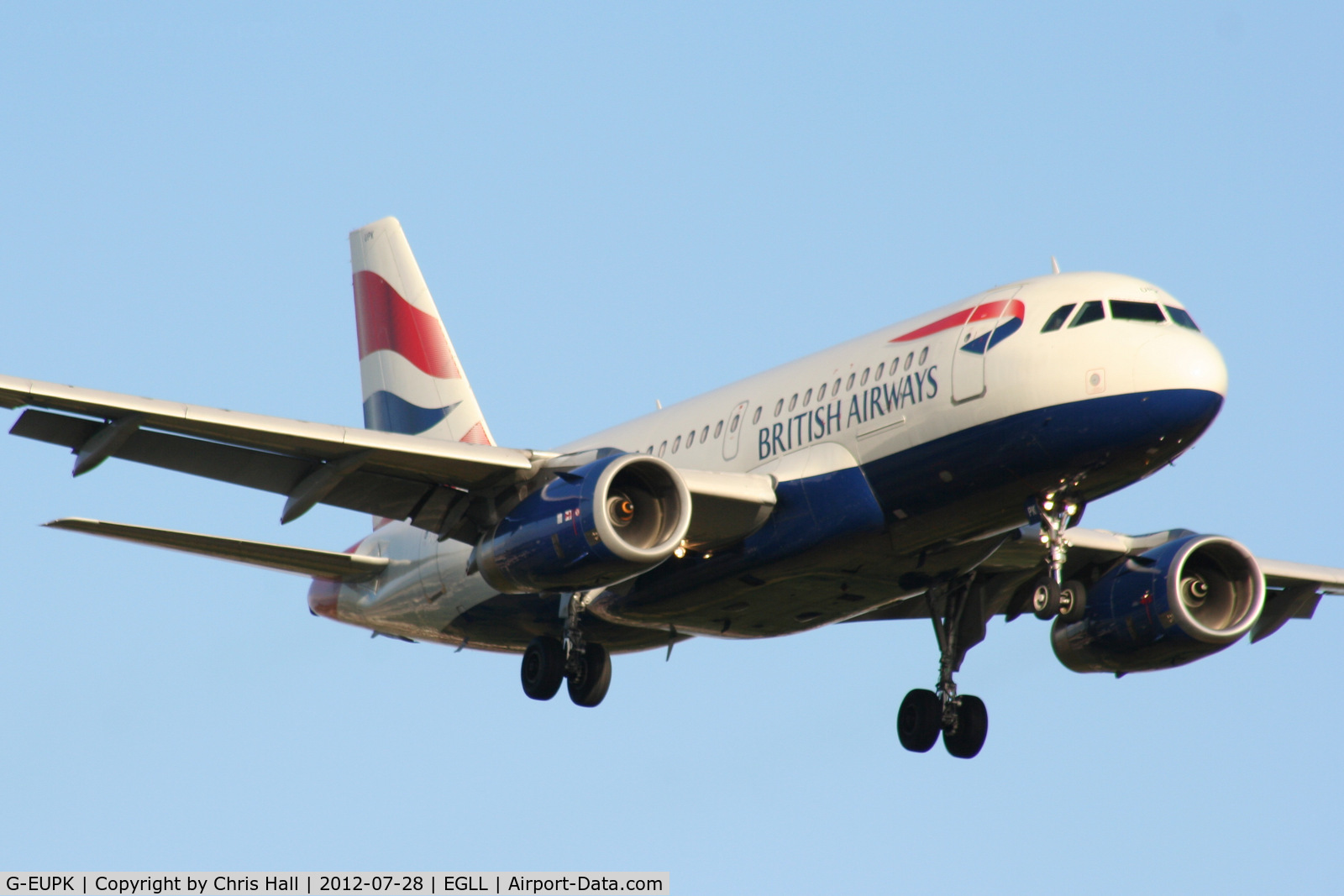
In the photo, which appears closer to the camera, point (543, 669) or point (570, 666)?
point (570, 666)

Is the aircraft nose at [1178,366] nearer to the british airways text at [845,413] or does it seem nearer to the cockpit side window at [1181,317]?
the cockpit side window at [1181,317]

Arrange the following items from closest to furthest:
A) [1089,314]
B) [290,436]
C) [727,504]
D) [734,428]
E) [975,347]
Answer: [1089,314], [975,347], [290,436], [727,504], [734,428]

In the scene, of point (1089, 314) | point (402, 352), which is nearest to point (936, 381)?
point (1089, 314)

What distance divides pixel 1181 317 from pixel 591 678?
36.4ft

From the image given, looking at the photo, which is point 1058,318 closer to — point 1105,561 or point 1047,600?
point 1047,600

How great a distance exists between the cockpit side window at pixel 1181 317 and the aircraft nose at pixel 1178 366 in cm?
40

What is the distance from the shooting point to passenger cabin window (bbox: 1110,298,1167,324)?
951 inches

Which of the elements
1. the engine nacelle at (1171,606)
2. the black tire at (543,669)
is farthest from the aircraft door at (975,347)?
the black tire at (543,669)

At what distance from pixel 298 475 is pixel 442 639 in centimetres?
611

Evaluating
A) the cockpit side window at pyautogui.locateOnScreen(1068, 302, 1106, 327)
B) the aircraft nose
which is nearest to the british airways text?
the cockpit side window at pyautogui.locateOnScreen(1068, 302, 1106, 327)

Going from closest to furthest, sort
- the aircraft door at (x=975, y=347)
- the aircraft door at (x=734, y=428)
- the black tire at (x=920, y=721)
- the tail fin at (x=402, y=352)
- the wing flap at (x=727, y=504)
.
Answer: the aircraft door at (x=975, y=347) < the wing flap at (x=727, y=504) < the aircraft door at (x=734, y=428) < the black tire at (x=920, y=721) < the tail fin at (x=402, y=352)

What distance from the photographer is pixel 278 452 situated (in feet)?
85.4

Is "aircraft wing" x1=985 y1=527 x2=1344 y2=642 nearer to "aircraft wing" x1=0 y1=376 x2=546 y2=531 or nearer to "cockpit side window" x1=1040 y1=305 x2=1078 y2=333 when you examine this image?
"cockpit side window" x1=1040 y1=305 x2=1078 y2=333

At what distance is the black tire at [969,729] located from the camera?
29.7 m
